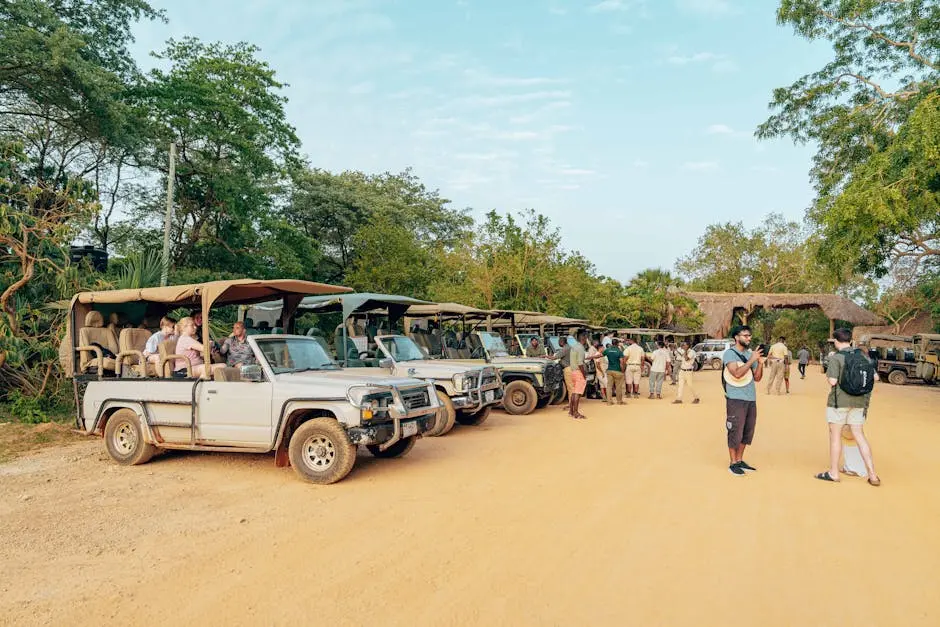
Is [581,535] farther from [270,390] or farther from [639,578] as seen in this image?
[270,390]

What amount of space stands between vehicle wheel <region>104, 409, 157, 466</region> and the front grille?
345 cm

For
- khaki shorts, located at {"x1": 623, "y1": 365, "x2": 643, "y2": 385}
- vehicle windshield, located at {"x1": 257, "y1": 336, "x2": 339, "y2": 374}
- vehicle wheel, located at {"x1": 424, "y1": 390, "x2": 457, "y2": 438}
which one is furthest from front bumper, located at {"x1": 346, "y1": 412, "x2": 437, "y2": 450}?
khaki shorts, located at {"x1": 623, "y1": 365, "x2": 643, "y2": 385}

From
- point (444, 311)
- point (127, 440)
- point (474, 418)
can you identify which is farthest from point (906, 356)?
point (127, 440)

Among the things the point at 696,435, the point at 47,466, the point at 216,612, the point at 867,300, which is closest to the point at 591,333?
the point at 696,435

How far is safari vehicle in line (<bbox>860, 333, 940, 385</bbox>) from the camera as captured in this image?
26045mm

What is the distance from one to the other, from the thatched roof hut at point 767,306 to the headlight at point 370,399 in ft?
123

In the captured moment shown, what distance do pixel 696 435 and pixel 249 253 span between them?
19312mm

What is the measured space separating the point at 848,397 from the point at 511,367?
7.57 meters

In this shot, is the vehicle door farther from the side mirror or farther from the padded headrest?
the padded headrest

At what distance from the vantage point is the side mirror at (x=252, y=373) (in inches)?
293

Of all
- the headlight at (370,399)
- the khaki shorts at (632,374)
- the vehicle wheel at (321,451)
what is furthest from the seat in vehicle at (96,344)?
the khaki shorts at (632,374)

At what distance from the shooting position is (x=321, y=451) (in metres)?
7.35

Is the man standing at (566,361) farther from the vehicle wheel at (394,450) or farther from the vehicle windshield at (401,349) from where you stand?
the vehicle wheel at (394,450)

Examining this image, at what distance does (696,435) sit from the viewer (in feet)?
36.8
